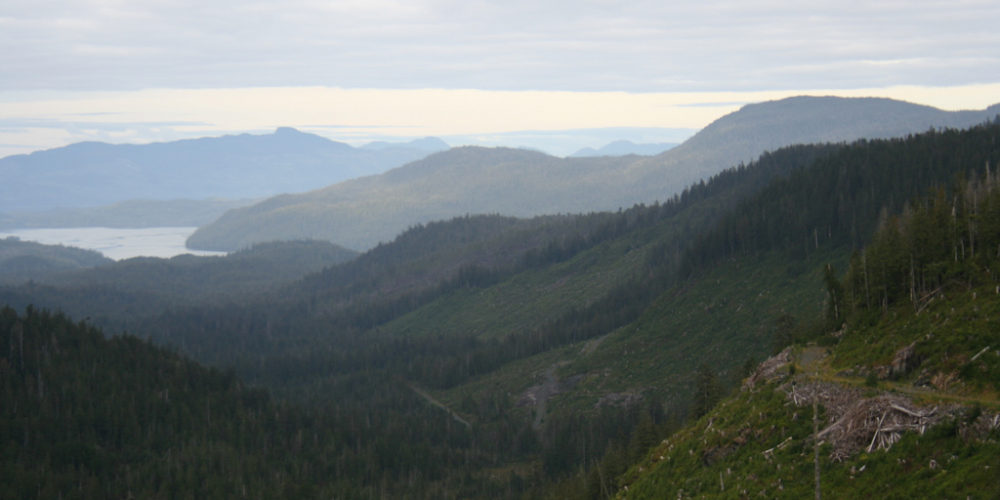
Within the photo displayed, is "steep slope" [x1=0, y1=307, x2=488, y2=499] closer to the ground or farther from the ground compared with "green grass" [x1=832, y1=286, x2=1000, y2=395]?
closer to the ground

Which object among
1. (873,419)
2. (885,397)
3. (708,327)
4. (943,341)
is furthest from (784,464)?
(708,327)

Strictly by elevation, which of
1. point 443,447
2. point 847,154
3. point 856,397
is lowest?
point 443,447

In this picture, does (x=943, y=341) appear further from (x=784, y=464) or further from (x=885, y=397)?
(x=784, y=464)

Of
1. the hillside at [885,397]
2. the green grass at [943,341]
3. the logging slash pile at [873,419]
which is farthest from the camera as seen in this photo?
the green grass at [943,341]

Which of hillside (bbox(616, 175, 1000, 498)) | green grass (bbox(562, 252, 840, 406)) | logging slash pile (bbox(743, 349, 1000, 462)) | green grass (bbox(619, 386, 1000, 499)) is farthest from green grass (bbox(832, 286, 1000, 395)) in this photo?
green grass (bbox(562, 252, 840, 406))

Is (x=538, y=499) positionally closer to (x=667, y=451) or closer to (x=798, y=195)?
(x=667, y=451)

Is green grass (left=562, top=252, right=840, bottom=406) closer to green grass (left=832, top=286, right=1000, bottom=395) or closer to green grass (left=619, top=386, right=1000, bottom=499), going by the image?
green grass (left=619, top=386, right=1000, bottom=499)

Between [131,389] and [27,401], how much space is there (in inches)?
696

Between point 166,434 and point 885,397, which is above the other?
point 885,397

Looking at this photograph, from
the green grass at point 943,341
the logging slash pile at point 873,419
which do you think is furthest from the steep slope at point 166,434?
the logging slash pile at point 873,419

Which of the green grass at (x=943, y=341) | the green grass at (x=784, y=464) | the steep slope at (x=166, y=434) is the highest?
the green grass at (x=943, y=341)

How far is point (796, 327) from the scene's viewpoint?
87.1 m

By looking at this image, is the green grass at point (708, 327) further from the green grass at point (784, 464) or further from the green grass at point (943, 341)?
the green grass at point (943, 341)

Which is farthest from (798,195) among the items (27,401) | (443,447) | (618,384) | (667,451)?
(27,401)
